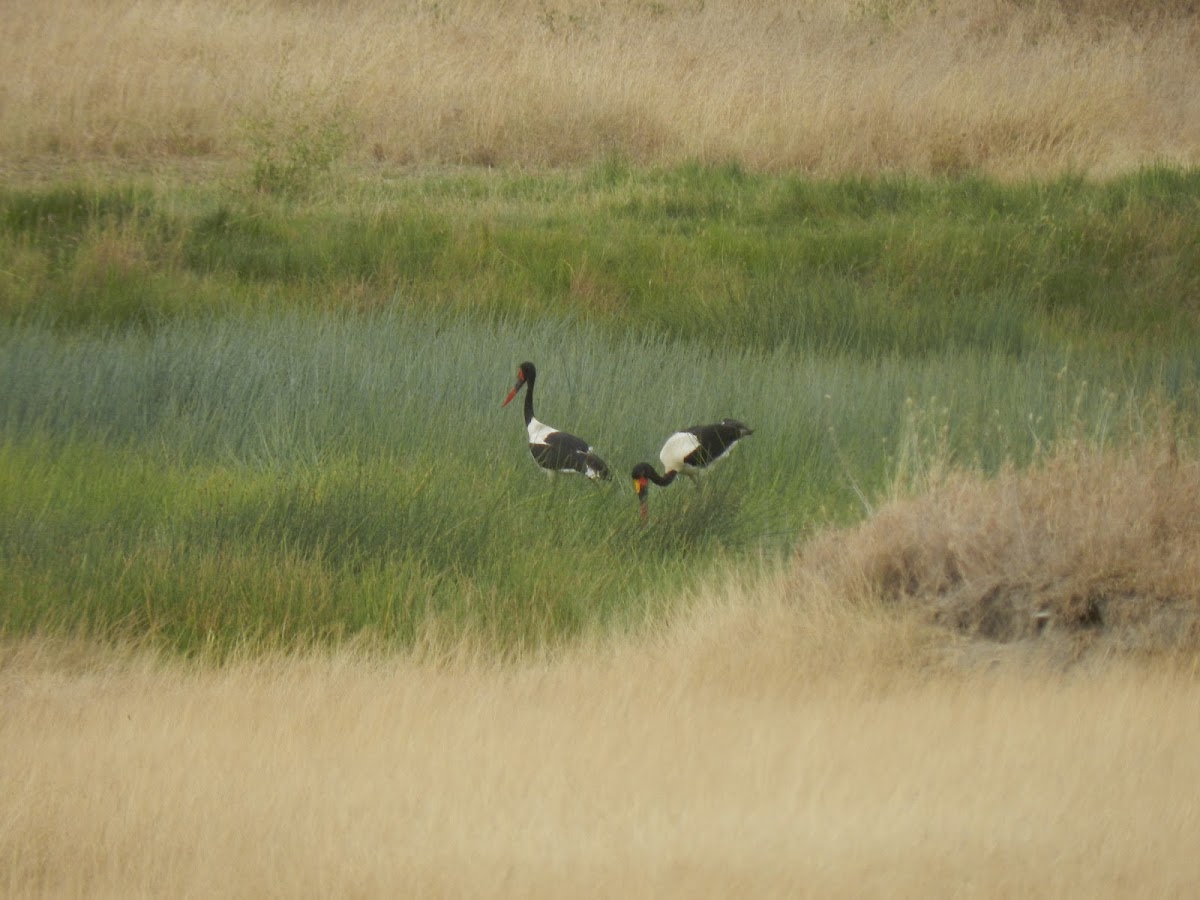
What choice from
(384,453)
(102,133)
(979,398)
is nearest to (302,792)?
(384,453)

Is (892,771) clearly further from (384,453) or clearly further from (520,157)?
(520,157)

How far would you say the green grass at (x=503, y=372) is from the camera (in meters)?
6.50

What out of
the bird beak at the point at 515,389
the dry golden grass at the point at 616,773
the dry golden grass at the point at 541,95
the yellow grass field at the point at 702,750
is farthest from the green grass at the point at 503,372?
the dry golden grass at the point at 541,95

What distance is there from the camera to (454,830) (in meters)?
3.86

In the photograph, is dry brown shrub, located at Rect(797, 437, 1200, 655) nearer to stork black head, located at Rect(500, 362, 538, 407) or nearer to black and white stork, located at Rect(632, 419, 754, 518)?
black and white stork, located at Rect(632, 419, 754, 518)

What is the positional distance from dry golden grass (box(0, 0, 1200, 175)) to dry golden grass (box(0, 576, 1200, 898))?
1017 centimetres

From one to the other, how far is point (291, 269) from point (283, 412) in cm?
436

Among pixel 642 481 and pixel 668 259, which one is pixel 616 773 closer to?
pixel 642 481

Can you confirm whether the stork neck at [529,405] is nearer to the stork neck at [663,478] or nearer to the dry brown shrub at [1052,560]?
the stork neck at [663,478]

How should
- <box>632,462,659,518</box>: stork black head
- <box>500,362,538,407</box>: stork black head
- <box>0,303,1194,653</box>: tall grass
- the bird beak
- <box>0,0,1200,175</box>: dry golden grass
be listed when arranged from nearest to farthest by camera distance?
<box>0,303,1194,653</box>: tall grass, <box>632,462,659,518</box>: stork black head, <box>500,362,538,407</box>: stork black head, the bird beak, <box>0,0,1200,175</box>: dry golden grass

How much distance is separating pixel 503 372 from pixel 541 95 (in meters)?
8.47

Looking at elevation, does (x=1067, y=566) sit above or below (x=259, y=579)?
above

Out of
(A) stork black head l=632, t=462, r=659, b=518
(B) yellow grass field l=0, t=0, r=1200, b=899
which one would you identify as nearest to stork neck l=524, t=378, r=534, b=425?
(A) stork black head l=632, t=462, r=659, b=518

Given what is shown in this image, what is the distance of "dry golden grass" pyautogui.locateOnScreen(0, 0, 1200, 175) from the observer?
1605 centimetres
